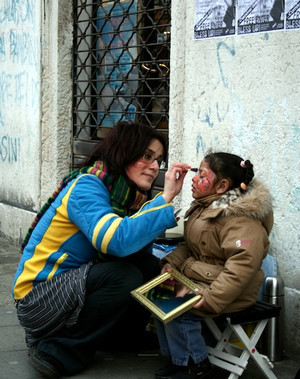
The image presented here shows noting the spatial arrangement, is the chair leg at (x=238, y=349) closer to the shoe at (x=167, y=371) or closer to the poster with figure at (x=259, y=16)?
the shoe at (x=167, y=371)

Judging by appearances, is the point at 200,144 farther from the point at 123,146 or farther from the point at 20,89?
the point at 20,89

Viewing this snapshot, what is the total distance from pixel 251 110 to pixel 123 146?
109 centimetres

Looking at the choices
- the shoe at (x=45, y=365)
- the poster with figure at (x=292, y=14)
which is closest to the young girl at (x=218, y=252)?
the shoe at (x=45, y=365)

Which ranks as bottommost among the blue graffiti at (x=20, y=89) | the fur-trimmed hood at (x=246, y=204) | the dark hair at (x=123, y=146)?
the fur-trimmed hood at (x=246, y=204)

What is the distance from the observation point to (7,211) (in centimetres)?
734

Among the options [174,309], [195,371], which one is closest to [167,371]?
[195,371]

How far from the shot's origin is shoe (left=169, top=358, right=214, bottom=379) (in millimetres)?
3434

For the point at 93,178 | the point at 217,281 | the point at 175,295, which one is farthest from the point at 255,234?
the point at 93,178

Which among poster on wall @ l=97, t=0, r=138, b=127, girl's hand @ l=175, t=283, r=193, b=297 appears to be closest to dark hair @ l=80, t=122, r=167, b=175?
girl's hand @ l=175, t=283, r=193, b=297

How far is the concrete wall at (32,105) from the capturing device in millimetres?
6598

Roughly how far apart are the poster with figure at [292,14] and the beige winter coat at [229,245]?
3.66 feet

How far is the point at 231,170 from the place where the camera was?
11.5 feet

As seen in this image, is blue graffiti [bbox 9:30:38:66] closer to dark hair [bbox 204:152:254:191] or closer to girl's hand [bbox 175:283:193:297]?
dark hair [bbox 204:152:254:191]

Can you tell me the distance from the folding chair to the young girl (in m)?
0.06
